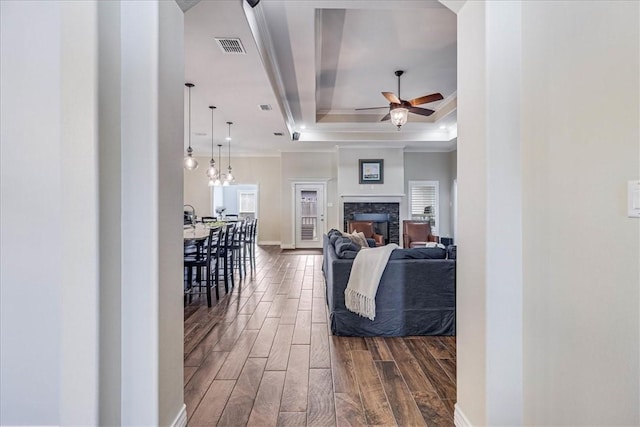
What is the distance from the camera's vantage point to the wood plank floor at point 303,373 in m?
1.97

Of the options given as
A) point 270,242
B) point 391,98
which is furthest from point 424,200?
point 391,98

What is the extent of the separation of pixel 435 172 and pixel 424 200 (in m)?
0.83
